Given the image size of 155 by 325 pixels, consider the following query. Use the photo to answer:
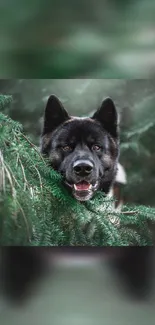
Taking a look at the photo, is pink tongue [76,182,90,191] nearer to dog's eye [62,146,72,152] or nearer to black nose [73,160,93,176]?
black nose [73,160,93,176]

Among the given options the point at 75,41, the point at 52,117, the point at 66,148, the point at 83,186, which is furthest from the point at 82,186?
the point at 75,41

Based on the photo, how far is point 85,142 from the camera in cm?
229

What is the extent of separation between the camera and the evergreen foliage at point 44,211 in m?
1.85

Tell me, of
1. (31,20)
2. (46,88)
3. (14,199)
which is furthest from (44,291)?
(31,20)

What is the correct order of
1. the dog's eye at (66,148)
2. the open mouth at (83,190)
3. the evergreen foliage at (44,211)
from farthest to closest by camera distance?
the dog's eye at (66,148) < the open mouth at (83,190) < the evergreen foliage at (44,211)

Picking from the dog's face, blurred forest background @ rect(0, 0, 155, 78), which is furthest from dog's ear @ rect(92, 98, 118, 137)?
blurred forest background @ rect(0, 0, 155, 78)

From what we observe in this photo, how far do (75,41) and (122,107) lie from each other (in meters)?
0.34

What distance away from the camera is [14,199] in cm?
180

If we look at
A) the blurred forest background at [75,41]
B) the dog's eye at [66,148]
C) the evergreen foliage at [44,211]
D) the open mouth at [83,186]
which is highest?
the blurred forest background at [75,41]

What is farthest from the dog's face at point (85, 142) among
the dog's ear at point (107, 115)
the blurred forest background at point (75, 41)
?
the blurred forest background at point (75, 41)

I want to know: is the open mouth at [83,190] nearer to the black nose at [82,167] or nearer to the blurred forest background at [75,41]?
the black nose at [82,167]

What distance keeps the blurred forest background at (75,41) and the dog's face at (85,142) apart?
16 cm

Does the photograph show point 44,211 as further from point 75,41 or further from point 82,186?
point 75,41

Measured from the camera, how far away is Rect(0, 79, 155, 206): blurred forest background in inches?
92.1
